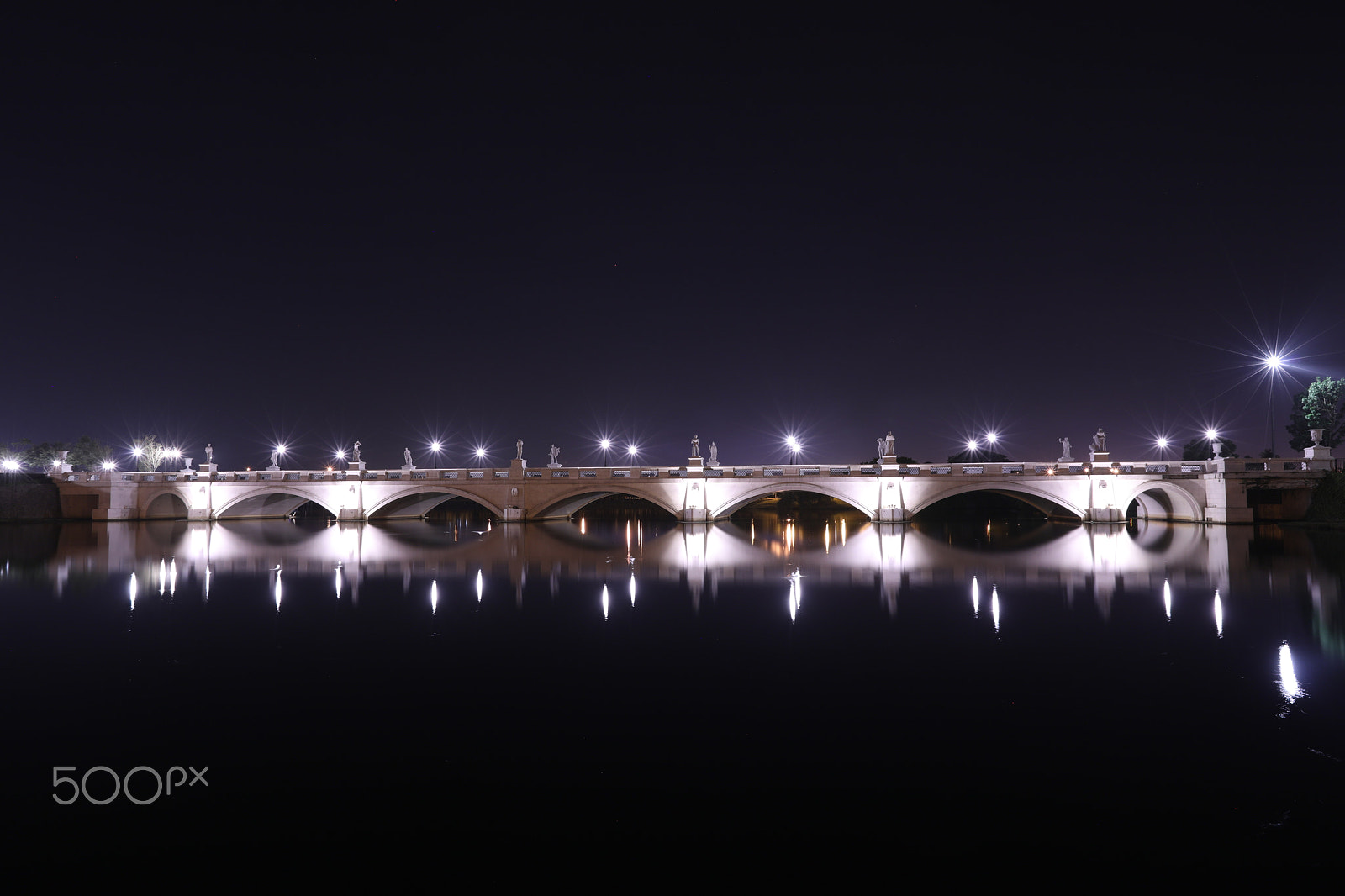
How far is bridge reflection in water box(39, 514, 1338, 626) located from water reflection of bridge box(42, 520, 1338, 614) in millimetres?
89

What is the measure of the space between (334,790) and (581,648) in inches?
271

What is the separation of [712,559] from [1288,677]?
795 inches

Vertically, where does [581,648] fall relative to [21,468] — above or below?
below

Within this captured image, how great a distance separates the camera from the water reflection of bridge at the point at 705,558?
24031 mm

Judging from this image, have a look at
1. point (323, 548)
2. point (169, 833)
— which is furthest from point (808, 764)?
point (323, 548)

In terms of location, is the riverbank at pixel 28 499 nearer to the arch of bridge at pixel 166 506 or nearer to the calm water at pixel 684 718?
the arch of bridge at pixel 166 506

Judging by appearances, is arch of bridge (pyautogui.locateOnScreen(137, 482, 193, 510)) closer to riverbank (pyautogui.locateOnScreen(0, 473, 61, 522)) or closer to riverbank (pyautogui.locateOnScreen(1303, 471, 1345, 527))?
riverbank (pyautogui.locateOnScreen(0, 473, 61, 522))

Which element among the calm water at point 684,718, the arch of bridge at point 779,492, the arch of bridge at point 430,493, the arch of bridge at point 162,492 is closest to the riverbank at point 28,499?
the arch of bridge at point 162,492

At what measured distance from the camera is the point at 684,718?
1048cm

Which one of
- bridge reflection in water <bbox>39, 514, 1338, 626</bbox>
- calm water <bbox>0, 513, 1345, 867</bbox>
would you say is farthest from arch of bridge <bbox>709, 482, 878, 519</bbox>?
calm water <bbox>0, 513, 1345, 867</bbox>

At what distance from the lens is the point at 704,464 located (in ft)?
184

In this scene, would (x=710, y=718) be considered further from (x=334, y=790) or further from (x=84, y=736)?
(x=84, y=736)

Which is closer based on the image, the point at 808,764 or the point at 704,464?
the point at 808,764

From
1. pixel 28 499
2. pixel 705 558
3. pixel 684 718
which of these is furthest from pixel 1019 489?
pixel 28 499
